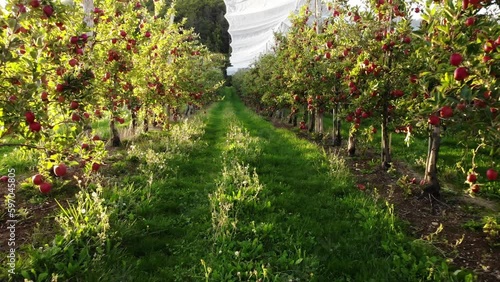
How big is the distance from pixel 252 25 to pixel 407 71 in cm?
2885

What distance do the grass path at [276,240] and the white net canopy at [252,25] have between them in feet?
81.8

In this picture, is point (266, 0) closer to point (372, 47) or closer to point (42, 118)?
point (372, 47)

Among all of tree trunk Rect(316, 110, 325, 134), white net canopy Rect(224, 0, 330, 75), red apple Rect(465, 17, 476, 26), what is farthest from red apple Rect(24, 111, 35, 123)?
white net canopy Rect(224, 0, 330, 75)

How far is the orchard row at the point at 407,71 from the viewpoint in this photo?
11.1 feet

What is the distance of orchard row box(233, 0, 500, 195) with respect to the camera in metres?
3.40

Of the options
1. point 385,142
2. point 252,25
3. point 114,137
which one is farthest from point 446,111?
point 252,25

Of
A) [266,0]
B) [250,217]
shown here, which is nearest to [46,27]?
[250,217]

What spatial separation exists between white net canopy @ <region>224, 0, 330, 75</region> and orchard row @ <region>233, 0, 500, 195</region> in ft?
53.1

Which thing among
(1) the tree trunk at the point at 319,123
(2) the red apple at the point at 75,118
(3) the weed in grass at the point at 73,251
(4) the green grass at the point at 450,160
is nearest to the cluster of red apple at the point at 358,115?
(4) the green grass at the point at 450,160

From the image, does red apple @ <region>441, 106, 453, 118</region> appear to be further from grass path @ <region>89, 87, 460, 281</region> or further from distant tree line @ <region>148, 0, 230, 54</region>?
distant tree line @ <region>148, 0, 230, 54</region>

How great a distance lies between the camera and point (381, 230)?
4.79 meters

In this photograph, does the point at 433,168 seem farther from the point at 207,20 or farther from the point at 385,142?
the point at 207,20

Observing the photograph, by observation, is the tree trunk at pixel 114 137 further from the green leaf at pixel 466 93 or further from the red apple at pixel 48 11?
the green leaf at pixel 466 93

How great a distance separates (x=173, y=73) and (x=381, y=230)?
401 inches
